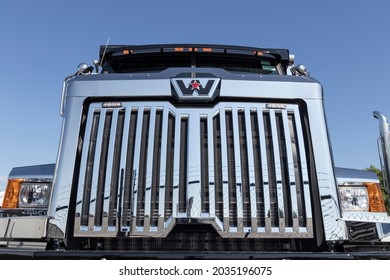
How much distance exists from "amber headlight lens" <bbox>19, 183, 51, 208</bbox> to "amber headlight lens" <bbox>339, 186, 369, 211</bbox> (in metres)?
2.51

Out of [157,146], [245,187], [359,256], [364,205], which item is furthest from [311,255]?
[157,146]

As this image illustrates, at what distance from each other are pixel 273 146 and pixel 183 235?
0.99m

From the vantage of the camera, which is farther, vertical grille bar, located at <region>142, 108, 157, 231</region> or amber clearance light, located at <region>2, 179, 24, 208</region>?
amber clearance light, located at <region>2, 179, 24, 208</region>

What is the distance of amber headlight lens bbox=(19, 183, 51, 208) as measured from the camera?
3379mm

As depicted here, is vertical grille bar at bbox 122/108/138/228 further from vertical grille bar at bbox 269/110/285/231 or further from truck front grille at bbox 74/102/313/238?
vertical grille bar at bbox 269/110/285/231

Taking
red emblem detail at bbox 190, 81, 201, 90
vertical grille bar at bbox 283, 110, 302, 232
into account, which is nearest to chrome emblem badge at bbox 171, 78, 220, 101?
red emblem detail at bbox 190, 81, 201, 90

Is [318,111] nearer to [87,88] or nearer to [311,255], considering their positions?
[311,255]

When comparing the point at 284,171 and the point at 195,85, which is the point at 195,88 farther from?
the point at 284,171

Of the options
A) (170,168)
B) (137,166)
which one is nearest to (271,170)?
(170,168)

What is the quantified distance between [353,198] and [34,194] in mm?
2730

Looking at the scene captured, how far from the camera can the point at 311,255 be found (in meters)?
2.49

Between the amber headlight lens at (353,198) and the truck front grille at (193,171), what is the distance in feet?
1.87
